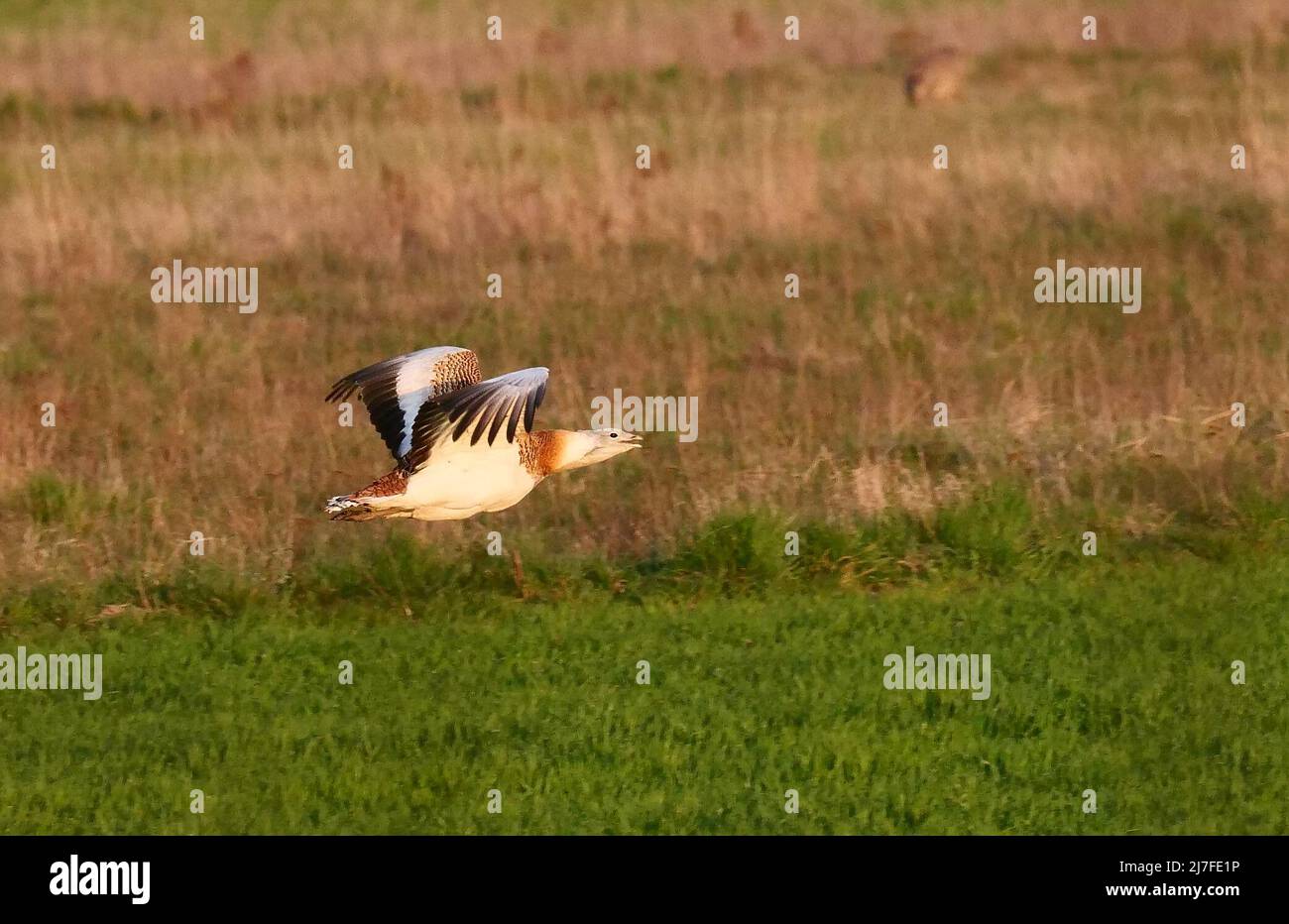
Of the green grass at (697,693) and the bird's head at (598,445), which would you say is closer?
the green grass at (697,693)

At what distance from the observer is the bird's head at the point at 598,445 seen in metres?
8.22

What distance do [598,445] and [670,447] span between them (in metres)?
3.56

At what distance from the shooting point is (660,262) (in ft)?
52.6

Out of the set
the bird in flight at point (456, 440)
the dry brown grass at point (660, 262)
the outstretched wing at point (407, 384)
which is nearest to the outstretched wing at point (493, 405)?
the bird in flight at point (456, 440)

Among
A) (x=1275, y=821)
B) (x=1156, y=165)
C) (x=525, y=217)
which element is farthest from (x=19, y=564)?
(x=1156, y=165)

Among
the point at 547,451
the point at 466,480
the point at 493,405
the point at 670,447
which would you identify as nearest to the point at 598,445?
the point at 547,451

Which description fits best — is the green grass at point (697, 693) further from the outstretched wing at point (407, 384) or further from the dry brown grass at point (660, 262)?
the outstretched wing at point (407, 384)

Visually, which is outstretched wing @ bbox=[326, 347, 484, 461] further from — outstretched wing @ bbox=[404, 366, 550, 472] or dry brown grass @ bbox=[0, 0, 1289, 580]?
dry brown grass @ bbox=[0, 0, 1289, 580]

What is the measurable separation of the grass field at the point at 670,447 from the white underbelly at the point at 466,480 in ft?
2.83

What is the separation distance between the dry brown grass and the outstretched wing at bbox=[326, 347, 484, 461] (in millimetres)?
1740

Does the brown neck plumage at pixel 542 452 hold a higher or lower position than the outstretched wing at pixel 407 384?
lower

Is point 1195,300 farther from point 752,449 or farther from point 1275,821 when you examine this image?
point 1275,821

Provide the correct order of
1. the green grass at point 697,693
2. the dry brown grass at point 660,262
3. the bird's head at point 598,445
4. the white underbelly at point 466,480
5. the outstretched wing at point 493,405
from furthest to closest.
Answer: the dry brown grass at point 660,262 < the bird's head at point 598,445 < the white underbelly at point 466,480 < the outstretched wing at point 493,405 < the green grass at point 697,693

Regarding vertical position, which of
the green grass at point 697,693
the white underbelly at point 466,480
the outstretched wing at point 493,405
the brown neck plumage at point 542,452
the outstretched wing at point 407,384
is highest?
the outstretched wing at point 407,384
